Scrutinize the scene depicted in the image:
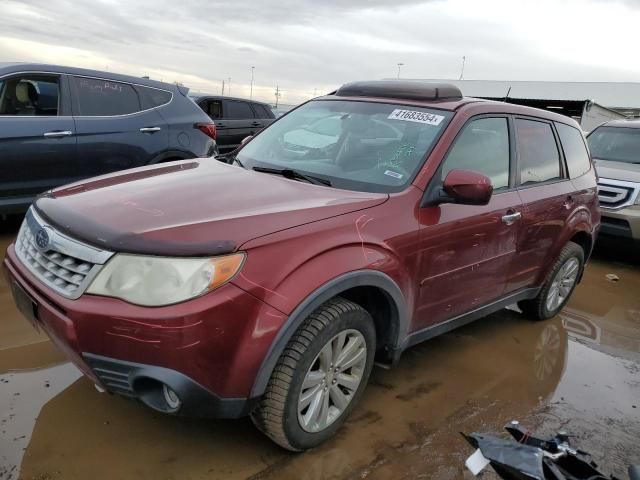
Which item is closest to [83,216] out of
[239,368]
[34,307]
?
[34,307]

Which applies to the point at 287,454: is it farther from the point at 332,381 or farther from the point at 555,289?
the point at 555,289

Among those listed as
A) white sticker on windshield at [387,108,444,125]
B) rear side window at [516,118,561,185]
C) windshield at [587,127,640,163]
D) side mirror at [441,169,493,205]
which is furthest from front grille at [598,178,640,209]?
side mirror at [441,169,493,205]

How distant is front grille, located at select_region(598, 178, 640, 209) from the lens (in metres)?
6.61

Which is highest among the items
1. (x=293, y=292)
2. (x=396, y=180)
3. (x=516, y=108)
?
(x=516, y=108)

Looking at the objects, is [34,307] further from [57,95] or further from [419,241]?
[57,95]

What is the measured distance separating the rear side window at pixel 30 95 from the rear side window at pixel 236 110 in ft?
18.5

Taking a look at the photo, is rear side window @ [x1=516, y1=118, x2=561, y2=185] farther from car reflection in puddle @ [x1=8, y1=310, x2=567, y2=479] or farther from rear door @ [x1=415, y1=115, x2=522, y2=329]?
car reflection in puddle @ [x1=8, y1=310, x2=567, y2=479]

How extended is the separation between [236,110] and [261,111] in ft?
2.52

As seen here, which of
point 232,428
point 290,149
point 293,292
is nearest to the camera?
point 293,292

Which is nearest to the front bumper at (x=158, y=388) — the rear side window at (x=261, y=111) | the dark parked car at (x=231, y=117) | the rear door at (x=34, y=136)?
the rear door at (x=34, y=136)

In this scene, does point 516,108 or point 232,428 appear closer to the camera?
point 232,428

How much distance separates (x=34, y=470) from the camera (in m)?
2.29

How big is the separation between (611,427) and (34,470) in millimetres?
3020

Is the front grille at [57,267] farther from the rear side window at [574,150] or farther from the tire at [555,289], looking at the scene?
the rear side window at [574,150]
